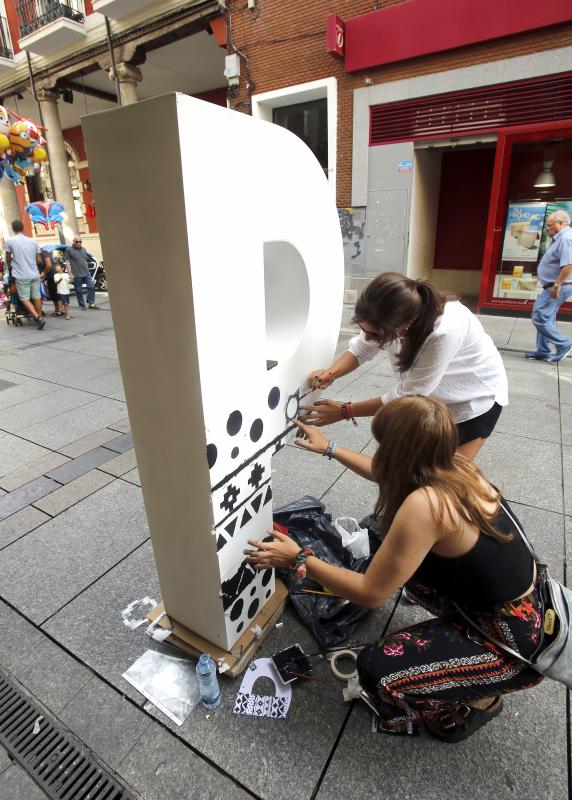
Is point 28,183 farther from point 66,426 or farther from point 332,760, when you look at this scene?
point 332,760

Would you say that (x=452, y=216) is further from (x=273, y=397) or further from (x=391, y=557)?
(x=391, y=557)

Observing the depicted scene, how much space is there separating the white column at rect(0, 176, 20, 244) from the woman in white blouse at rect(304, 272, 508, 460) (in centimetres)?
1988

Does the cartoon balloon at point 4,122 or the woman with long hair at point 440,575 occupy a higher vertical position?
the cartoon balloon at point 4,122

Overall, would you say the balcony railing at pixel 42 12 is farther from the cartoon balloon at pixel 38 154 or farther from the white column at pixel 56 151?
the cartoon balloon at pixel 38 154

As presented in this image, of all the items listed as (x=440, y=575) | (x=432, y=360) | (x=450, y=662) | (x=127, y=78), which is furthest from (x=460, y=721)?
(x=127, y=78)

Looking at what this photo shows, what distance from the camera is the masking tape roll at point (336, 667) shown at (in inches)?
74.9

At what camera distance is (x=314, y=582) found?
7.47 ft

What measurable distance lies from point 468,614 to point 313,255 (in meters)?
1.49

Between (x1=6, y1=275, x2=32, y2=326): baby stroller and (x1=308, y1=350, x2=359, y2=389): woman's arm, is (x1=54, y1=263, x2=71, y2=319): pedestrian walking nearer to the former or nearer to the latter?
(x1=6, y1=275, x2=32, y2=326): baby stroller

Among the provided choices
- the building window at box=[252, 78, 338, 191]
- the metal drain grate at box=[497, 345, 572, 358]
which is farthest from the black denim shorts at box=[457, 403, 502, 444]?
the building window at box=[252, 78, 338, 191]

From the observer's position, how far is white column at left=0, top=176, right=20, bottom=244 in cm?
1727

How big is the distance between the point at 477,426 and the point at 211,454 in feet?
4.96

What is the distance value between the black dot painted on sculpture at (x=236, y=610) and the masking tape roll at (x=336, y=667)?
17.9 inches

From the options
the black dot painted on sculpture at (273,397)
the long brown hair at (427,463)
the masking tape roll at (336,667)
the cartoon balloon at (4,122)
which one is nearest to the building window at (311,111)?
the cartoon balloon at (4,122)
